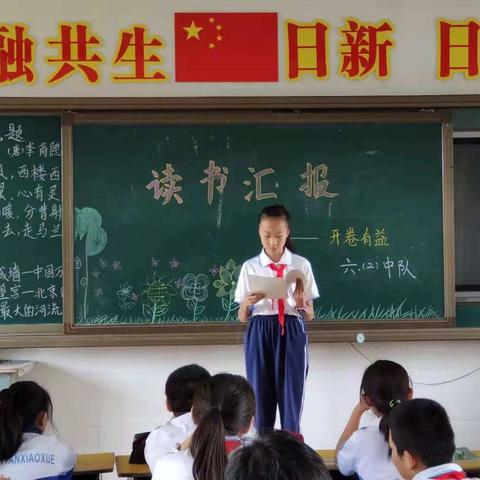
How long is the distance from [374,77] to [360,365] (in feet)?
4.97

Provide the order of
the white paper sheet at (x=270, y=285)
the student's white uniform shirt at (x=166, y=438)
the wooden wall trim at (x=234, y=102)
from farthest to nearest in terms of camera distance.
Result: the wooden wall trim at (x=234, y=102), the white paper sheet at (x=270, y=285), the student's white uniform shirt at (x=166, y=438)

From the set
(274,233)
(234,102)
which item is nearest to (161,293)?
(274,233)

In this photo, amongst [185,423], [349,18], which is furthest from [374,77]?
[185,423]

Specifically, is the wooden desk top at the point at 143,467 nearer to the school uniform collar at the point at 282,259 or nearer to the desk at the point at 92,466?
the desk at the point at 92,466

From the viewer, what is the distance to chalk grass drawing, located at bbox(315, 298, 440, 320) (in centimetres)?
431

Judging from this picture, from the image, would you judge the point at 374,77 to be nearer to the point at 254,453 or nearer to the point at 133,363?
the point at 133,363

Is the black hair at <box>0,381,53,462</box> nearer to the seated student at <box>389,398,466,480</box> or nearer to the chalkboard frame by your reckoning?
the seated student at <box>389,398,466,480</box>

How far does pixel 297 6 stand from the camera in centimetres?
430

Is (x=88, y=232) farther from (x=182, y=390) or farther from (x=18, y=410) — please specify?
(x=18, y=410)

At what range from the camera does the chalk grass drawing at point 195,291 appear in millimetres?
4270

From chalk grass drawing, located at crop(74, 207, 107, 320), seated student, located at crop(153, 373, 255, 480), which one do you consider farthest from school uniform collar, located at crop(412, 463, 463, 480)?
chalk grass drawing, located at crop(74, 207, 107, 320)

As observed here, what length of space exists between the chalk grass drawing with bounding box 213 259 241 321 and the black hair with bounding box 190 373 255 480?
6.22ft

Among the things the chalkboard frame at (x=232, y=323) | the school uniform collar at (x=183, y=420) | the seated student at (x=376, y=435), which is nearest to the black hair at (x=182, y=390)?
the school uniform collar at (x=183, y=420)

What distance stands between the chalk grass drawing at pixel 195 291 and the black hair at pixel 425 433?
2.22 m
